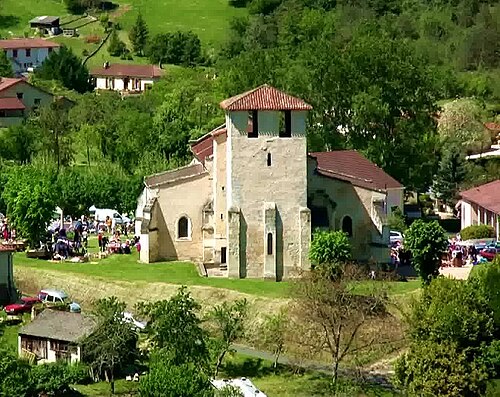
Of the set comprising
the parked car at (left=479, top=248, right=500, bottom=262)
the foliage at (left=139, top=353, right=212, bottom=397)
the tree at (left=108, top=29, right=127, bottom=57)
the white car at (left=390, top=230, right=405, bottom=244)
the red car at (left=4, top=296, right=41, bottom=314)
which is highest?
the tree at (left=108, top=29, right=127, bottom=57)

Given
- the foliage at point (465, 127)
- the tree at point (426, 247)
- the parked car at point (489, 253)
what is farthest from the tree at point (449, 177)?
the tree at point (426, 247)

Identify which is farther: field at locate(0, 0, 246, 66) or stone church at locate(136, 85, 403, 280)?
field at locate(0, 0, 246, 66)

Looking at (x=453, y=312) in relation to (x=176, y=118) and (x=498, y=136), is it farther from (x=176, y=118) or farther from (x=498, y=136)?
(x=498, y=136)

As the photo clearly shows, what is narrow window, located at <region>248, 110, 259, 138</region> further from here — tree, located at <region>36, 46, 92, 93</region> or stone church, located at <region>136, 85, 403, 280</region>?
tree, located at <region>36, 46, 92, 93</region>

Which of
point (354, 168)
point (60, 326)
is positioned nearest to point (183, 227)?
point (354, 168)

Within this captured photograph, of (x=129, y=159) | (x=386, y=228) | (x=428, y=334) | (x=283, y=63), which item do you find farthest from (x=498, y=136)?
(x=428, y=334)

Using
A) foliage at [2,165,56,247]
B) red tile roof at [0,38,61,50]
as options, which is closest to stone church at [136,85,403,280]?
foliage at [2,165,56,247]

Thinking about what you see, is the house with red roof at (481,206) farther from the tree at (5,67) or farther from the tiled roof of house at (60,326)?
the tree at (5,67)
